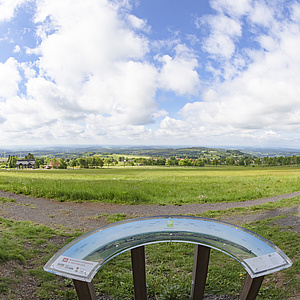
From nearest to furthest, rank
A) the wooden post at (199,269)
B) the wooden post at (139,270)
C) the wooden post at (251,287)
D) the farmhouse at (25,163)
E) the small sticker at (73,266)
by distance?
the small sticker at (73,266) → the wooden post at (251,287) → the wooden post at (139,270) → the wooden post at (199,269) → the farmhouse at (25,163)

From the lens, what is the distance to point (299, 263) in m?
4.16

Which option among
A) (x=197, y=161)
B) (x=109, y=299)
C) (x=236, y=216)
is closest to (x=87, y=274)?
(x=109, y=299)

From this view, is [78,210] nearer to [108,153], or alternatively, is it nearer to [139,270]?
[139,270]

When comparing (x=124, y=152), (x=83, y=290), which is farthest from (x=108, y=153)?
(x=83, y=290)

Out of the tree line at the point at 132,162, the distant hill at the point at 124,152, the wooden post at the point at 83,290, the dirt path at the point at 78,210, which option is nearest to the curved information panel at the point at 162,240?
the wooden post at the point at 83,290

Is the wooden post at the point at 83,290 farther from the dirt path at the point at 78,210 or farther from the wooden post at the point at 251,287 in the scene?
the dirt path at the point at 78,210

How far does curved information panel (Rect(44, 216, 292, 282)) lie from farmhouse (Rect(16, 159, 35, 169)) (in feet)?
62.2

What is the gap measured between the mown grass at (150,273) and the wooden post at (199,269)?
339mm

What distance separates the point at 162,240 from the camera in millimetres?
2715

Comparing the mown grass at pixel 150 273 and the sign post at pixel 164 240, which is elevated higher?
the sign post at pixel 164 240

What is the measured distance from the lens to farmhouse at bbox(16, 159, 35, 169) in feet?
62.3

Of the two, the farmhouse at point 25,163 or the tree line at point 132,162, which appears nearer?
the farmhouse at point 25,163

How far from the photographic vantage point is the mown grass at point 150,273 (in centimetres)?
348

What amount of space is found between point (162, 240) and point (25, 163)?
1981cm
